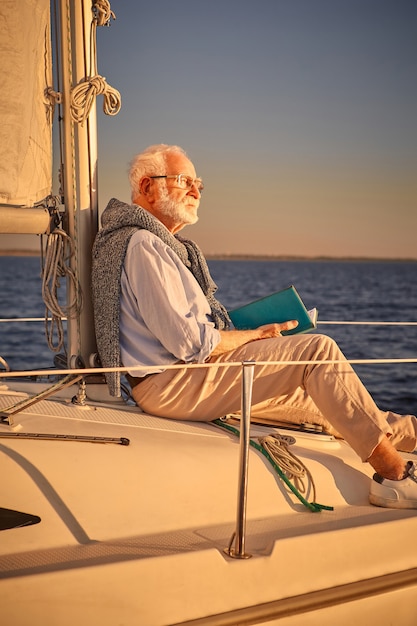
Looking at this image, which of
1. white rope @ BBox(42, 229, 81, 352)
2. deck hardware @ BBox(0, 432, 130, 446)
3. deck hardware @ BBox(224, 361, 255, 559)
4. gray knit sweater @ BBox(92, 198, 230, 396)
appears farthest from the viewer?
white rope @ BBox(42, 229, 81, 352)

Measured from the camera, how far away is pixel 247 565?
241 centimetres

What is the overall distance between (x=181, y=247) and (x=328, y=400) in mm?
872

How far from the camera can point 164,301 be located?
2930 millimetres

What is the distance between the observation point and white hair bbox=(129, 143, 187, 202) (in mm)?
3357

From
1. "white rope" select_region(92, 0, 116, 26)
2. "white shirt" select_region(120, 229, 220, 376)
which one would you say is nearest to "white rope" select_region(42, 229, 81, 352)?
"white shirt" select_region(120, 229, 220, 376)

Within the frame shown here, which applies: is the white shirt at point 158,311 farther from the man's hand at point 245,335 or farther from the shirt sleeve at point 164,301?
the man's hand at point 245,335

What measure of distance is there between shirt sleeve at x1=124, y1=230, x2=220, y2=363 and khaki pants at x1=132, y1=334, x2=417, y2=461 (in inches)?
4.7

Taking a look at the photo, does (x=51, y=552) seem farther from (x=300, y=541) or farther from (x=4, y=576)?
(x=300, y=541)

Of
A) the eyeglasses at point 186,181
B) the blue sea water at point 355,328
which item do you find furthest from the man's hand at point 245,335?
the blue sea water at point 355,328

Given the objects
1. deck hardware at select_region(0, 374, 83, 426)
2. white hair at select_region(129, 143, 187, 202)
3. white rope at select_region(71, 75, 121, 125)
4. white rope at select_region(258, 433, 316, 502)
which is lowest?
white rope at select_region(258, 433, 316, 502)

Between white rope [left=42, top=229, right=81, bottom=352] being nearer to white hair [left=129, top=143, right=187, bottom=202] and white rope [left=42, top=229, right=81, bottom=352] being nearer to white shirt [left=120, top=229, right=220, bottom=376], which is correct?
white shirt [left=120, top=229, right=220, bottom=376]

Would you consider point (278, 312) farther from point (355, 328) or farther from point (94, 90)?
point (355, 328)

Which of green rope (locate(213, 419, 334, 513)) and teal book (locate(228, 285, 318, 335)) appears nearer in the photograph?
green rope (locate(213, 419, 334, 513))

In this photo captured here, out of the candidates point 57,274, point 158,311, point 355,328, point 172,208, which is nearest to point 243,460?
→ point 158,311
